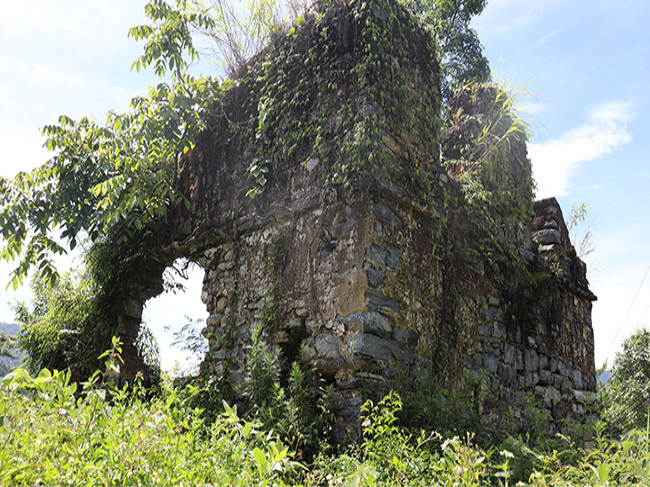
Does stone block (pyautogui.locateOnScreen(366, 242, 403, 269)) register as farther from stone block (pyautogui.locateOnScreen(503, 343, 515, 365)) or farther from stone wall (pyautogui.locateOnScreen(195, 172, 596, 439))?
stone block (pyautogui.locateOnScreen(503, 343, 515, 365))

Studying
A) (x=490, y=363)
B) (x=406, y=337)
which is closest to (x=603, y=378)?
(x=490, y=363)

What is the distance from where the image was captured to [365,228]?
439cm

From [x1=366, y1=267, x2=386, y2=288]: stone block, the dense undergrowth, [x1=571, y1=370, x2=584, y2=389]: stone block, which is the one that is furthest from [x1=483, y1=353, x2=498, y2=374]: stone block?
[x1=571, y1=370, x2=584, y2=389]: stone block

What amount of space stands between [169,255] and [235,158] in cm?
154

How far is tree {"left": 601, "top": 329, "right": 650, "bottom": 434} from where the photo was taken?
15.4 m

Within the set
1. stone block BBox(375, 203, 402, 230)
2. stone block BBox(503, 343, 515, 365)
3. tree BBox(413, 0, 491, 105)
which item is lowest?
stone block BBox(503, 343, 515, 365)

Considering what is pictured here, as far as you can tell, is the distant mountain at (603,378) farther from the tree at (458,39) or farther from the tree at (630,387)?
→ the tree at (458,39)

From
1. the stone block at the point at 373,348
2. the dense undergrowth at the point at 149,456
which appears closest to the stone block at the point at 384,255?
the stone block at the point at 373,348

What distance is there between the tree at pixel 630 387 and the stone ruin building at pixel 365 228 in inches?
421

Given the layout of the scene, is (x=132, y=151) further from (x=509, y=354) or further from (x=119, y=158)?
(x=509, y=354)

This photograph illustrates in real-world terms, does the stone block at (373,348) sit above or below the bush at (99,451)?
above

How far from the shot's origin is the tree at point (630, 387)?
606 inches

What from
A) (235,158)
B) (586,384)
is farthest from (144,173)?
(586,384)

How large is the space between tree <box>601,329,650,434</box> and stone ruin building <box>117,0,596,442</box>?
10.7 m
